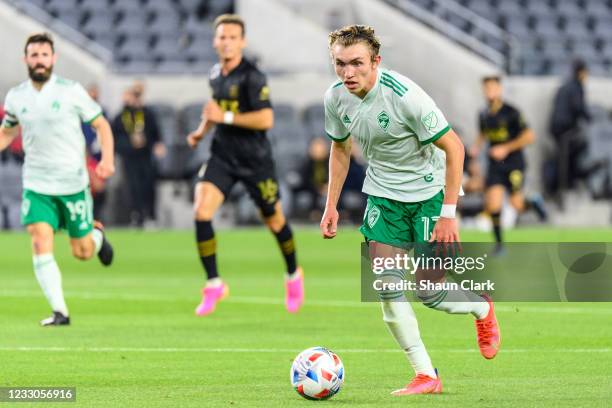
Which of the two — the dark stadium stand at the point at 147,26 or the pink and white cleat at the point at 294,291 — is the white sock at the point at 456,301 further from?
the dark stadium stand at the point at 147,26

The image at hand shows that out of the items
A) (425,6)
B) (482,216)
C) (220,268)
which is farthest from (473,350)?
(425,6)

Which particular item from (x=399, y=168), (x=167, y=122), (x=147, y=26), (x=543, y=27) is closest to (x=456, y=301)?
(x=399, y=168)

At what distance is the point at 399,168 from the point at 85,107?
3.96 meters

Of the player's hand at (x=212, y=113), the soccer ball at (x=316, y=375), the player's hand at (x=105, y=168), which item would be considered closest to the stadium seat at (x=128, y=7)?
the player's hand at (x=212, y=113)

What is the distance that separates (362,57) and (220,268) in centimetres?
1068

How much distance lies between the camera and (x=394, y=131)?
24.5 ft

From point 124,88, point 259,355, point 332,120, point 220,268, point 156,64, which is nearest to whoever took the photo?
point 332,120

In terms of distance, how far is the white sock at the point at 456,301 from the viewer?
7527 millimetres

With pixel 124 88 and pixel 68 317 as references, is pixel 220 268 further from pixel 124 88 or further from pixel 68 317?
pixel 124 88

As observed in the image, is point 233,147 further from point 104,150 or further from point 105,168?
point 105,168

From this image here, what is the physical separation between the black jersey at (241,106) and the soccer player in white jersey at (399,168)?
4359mm

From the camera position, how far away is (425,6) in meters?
29.7

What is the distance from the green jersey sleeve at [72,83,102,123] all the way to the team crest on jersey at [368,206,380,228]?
150 inches

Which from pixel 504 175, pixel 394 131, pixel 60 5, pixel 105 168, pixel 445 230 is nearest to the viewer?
pixel 445 230
